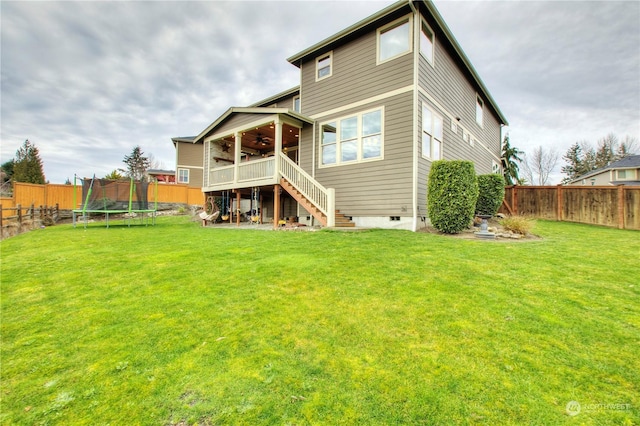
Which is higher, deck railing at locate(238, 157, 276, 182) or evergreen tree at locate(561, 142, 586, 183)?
evergreen tree at locate(561, 142, 586, 183)

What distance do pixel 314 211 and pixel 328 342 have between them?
6712 mm

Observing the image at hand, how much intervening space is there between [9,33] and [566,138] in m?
53.3

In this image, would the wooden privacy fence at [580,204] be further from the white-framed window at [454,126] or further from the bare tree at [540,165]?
the bare tree at [540,165]

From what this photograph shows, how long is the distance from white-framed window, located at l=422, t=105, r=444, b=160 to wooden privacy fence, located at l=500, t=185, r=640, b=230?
5.90m

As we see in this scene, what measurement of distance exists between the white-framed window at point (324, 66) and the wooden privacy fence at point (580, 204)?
33.3 feet

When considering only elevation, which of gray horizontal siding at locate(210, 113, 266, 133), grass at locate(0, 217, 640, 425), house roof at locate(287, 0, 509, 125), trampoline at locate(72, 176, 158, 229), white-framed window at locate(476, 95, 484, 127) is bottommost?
grass at locate(0, 217, 640, 425)

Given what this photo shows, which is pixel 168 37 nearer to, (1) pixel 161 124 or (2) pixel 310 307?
(2) pixel 310 307

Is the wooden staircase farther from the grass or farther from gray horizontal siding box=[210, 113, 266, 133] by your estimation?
the grass

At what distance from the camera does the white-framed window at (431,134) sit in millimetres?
8898

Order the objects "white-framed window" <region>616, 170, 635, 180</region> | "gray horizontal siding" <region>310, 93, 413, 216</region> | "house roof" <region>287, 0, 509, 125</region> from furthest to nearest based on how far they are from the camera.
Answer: "white-framed window" <region>616, 170, 635, 180</region> → "gray horizontal siding" <region>310, 93, 413, 216</region> → "house roof" <region>287, 0, 509, 125</region>

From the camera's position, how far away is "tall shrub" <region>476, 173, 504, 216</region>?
9.96 m

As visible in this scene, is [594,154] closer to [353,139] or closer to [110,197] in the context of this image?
[353,139]

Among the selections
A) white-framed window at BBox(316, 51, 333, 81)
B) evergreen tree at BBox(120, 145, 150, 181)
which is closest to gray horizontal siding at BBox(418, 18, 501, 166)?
white-framed window at BBox(316, 51, 333, 81)

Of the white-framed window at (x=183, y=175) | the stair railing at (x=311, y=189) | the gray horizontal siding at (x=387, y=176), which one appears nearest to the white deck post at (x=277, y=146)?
the stair railing at (x=311, y=189)
